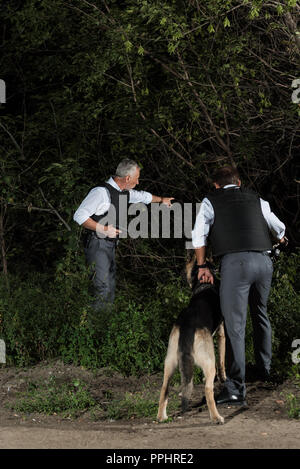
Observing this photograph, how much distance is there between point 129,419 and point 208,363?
2.89ft

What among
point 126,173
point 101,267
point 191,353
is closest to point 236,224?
point 191,353

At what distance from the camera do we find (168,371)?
21.2 feet

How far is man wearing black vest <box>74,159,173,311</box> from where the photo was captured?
8.41 meters

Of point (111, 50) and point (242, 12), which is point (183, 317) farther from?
point (242, 12)

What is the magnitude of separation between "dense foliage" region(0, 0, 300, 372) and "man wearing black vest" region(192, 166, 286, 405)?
1801mm

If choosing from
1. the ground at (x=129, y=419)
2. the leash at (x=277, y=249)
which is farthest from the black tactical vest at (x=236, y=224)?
the ground at (x=129, y=419)

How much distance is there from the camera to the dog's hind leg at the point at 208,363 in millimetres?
6289

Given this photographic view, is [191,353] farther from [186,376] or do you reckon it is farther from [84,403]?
[84,403]

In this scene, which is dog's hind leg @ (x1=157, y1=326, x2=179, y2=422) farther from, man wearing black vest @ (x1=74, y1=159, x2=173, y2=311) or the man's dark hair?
man wearing black vest @ (x1=74, y1=159, x2=173, y2=311)

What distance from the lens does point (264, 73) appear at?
10234 mm

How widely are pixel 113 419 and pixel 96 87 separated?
5.68m

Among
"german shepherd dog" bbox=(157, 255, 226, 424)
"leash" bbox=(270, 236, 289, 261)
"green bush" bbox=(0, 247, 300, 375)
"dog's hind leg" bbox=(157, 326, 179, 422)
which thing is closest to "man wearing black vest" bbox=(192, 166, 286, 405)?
"german shepherd dog" bbox=(157, 255, 226, 424)

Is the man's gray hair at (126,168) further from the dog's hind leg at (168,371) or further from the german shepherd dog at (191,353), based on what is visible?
the dog's hind leg at (168,371)

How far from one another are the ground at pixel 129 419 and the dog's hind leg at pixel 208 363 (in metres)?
0.11
